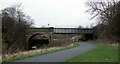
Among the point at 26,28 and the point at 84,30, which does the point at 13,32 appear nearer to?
the point at 26,28

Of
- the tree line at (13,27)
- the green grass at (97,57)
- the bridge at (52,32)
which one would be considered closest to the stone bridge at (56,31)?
the bridge at (52,32)

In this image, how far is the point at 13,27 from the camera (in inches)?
1321

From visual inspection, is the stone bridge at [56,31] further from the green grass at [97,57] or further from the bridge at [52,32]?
the green grass at [97,57]

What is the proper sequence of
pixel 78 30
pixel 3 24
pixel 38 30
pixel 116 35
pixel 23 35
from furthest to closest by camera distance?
pixel 78 30, pixel 38 30, pixel 23 35, pixel 3 24, pixel 116 35

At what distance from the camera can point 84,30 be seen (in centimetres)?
6166

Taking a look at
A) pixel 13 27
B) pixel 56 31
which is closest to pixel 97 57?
pixel 13 27

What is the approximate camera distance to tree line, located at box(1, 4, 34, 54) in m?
32.0

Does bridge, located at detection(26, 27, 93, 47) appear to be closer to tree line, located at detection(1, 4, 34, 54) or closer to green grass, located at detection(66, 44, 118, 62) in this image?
tree line, located at detection(1, 4, 34, 54)

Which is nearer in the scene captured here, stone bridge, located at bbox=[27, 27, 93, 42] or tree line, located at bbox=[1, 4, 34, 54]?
tree line, located at bbox=[1, 4, 34, 54]

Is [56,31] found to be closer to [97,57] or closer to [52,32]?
[52,32]

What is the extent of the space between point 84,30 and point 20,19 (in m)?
31.4

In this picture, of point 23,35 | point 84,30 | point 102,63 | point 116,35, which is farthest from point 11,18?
point 84,30

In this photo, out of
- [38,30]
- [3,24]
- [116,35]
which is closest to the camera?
[116,35]

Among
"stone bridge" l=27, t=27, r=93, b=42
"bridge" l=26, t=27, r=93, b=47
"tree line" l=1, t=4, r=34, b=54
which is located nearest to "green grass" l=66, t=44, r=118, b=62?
"tree line" l=1, t=4, r=34, b=54
